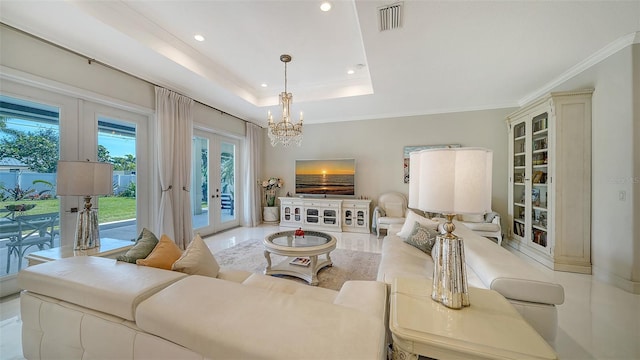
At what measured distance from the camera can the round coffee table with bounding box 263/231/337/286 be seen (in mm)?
2492

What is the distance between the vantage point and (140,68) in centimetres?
302

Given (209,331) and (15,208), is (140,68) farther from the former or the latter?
(209,331)

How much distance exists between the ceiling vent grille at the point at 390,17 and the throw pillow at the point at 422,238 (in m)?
2.22

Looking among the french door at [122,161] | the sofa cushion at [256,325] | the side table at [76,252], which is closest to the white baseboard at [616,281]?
the sofa cushion at [256,325]

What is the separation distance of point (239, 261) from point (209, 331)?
2.62m

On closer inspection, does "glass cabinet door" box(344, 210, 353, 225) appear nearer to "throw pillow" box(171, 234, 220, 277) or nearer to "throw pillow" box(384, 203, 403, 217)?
"throw pillow" box(384, 203, 403, 217)

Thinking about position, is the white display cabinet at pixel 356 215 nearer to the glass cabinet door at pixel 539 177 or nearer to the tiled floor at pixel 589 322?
the glass cabinet door at pixel 539 177

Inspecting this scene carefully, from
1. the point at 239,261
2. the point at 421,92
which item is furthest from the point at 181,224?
the point at 421,92

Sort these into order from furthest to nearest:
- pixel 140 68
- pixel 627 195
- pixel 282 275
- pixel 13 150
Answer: pixel 140 68
pixel 282 275
pixel 627 195
pixel 13 150

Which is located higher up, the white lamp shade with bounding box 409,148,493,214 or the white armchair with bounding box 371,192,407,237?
the white lamp shade with bounding box 409,148,493,214

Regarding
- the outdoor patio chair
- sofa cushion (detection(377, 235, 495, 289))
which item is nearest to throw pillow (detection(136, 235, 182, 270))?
sofa cushion (detection(377, 235, 495, 289))

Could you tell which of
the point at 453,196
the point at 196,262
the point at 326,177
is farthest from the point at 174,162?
the point at 453,196

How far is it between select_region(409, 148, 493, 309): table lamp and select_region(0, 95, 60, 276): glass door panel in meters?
3.76

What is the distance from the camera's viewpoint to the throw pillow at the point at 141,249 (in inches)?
58.5
